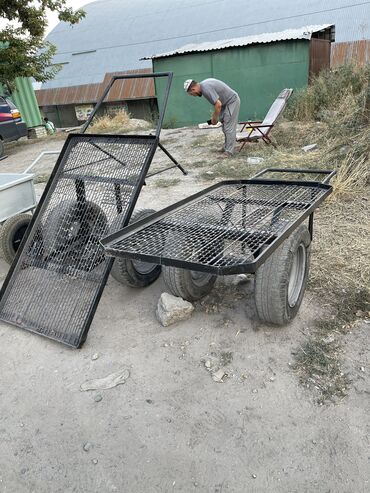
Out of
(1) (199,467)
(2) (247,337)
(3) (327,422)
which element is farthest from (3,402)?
(3) (327,422)

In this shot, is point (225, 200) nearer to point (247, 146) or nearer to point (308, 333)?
point (308, 333)

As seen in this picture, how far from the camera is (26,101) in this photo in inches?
608

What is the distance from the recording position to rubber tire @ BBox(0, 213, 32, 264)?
3697mm

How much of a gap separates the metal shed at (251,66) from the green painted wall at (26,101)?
510cm

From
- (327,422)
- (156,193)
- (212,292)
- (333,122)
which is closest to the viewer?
(327,422)

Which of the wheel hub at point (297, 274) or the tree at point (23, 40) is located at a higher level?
the tree at point (23, 40)

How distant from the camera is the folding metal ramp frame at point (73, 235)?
302 cm

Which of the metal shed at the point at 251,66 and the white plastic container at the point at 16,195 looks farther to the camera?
the metal shed at the point at 251,66

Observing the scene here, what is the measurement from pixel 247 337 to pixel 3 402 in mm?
1542

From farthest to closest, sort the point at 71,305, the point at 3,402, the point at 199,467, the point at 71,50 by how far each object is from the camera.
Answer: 1. the point at 71,50
2. the point at 71,305
3. the point at 3,402
4. the point at 199,467

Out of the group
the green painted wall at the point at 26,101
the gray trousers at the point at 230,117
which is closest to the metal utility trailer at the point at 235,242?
the gray trousers at the point at 230,117

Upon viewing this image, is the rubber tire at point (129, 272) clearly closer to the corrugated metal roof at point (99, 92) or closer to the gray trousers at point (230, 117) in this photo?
the gray trousers at point (230, 117)

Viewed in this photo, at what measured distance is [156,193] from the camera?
607cm

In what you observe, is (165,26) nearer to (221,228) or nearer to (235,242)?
(221,228)
